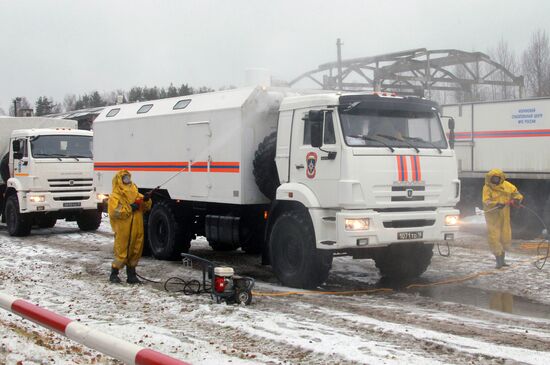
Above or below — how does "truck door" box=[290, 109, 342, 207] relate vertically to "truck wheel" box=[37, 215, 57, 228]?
above

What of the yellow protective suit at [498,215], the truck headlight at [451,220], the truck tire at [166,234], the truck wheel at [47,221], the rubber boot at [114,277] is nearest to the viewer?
the truck headlight at [451,220]

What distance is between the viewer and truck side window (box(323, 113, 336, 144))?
9391 millimetres

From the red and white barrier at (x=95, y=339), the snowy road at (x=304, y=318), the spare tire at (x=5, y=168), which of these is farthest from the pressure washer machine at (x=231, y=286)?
the spare tire at (x=5, y=168)

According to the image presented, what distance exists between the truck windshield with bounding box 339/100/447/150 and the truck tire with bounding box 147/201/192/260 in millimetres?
4696

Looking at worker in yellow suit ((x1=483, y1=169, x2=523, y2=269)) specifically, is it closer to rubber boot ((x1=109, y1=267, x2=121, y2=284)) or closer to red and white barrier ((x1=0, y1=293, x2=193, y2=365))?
rubber boot ((x1=109, y1=267, x2=121, y2=284))

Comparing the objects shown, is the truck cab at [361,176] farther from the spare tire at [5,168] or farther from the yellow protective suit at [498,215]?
the spare tire at [5,168]

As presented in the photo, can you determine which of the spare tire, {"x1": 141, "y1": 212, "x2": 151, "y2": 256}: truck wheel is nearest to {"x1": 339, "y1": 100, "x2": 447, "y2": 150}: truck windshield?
{"x1": 141, "y1": 212, "x2": 151, "y2": 256}: truck wheel

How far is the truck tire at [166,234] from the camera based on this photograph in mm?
Answer: 12719

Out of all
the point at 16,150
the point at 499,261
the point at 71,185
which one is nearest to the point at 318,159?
the point at 499,261

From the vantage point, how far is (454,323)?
757 centimetres

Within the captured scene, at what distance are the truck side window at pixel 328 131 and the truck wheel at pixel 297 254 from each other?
3.91ft

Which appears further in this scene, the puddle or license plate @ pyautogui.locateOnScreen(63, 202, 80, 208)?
license plate @ pyautogui.locateOnScreen(63, 202, 80, 208)

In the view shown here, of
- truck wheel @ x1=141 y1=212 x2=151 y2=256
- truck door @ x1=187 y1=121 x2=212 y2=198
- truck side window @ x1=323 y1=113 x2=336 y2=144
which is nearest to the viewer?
truck side window @ x1=323 y1=113 x2=336 y2=144

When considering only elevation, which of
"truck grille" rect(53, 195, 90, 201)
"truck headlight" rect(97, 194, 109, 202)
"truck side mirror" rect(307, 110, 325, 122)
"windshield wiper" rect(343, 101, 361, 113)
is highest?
"windshield wiper" rect(343, 101, 361, 113)
